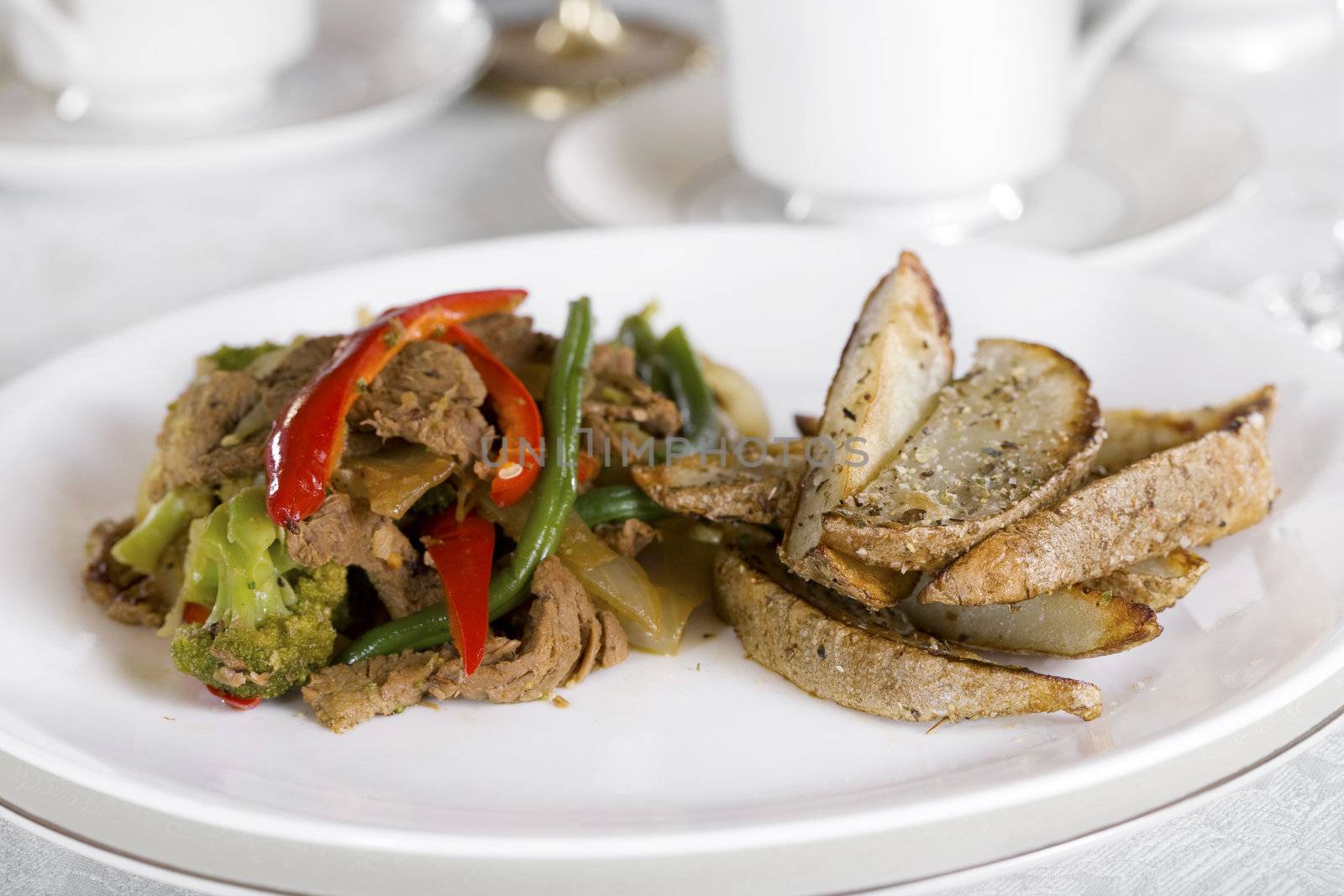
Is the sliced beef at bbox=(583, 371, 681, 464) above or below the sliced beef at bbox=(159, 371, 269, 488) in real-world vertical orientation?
above

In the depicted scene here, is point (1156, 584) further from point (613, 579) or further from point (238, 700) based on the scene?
point (238, 700)

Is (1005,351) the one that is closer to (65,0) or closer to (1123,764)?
(1123,764)

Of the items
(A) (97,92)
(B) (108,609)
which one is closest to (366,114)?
(A) (97,92)

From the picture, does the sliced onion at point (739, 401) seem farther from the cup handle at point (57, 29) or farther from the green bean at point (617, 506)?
the cup handle at point (57, 29)

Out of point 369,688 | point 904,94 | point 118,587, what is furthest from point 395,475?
→ point 904,94

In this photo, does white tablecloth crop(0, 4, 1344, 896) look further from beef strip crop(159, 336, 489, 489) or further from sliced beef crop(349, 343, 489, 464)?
sliced beef crop(349, 343, 489, 464)

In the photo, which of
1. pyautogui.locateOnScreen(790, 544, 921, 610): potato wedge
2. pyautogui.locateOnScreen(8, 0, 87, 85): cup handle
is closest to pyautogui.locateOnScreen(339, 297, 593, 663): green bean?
pyautogui.locateOnScreen(790, 544, 921, 610): potato wedge
